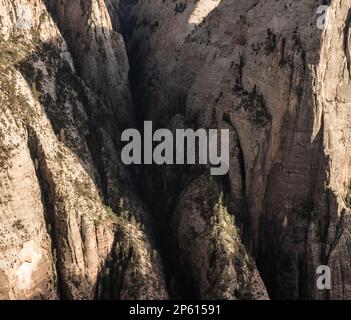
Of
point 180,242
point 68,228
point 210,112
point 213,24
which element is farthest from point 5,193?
point 213,24

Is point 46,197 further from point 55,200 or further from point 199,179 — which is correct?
point 199,179

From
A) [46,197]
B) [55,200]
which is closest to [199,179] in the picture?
[55,200]

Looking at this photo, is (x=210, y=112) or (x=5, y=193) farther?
(x=210, y=112)

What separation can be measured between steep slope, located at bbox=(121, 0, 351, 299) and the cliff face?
0.21 m

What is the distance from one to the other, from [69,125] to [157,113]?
2425cm

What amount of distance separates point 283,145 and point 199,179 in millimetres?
16711

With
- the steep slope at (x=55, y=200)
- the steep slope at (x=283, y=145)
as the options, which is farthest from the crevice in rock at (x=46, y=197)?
the steep slope at (x=283, y=145)

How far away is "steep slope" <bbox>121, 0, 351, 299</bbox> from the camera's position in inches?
3553

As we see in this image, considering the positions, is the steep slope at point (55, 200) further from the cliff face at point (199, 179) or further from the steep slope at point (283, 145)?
the steep slope at point (283, 145)

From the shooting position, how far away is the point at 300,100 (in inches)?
3561

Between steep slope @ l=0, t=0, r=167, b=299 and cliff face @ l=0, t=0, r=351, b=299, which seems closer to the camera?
steep slope @ l=0, t=0, r=167, b=299

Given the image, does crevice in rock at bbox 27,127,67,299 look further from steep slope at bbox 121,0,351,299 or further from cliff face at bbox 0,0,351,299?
steep slope at bbox 121,0,351,299

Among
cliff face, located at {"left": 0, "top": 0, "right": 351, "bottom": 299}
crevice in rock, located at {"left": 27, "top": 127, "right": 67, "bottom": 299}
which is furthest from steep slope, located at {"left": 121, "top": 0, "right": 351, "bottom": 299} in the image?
crevice in rock, located at {"left": 27, "top": 127, "right": 67, "bottom": 299}
